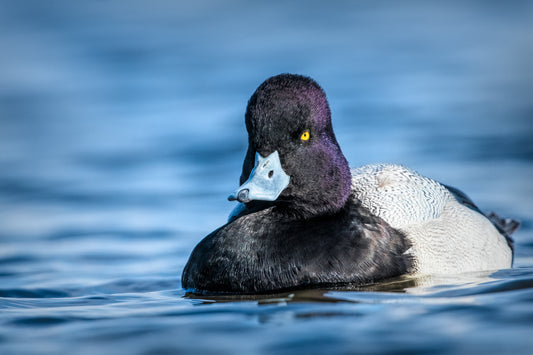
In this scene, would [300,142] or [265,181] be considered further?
[300,142]

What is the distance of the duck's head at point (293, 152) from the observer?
20.2 feet

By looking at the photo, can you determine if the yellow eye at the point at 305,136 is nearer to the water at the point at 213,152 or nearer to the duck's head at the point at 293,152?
the duck's head at the point at 293,152

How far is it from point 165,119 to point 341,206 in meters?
8.09

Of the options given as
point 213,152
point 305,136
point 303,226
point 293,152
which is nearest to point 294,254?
point 303,226

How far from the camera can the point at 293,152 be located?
632 cm

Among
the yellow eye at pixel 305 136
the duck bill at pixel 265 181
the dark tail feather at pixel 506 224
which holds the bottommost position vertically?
the dark tail feather at pixel 506 224

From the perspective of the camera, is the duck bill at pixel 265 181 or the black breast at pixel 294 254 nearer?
the duck bill at pixel 265 181

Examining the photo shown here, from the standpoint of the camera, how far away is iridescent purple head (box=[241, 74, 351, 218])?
20.3 ft

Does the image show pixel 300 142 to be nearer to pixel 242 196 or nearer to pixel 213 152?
pixel 242 196

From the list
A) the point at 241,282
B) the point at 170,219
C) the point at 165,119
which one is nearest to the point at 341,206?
the point at 241,282

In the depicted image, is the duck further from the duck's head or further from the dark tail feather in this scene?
the dark tail feather

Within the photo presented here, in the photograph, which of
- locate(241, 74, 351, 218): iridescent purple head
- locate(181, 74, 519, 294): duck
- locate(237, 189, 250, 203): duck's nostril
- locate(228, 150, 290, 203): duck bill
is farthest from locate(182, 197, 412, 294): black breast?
locate(237, 189, 250, 203): duck's nostril

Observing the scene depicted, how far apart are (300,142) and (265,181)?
15.7 inches

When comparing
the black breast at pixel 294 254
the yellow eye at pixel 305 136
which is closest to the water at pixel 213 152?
the black breast at pixel 294 254
